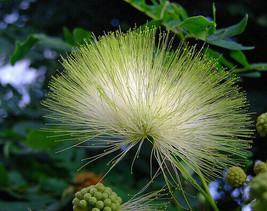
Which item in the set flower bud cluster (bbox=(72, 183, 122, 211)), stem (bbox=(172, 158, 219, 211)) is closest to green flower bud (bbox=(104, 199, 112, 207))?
flower bud cluster (bbox=(72, 183, 122, 211))

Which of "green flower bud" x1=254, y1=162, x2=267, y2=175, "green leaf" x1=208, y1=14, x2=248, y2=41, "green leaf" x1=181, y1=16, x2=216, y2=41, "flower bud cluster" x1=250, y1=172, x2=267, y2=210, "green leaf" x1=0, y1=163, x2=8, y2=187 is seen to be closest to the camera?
"flower bud cluster" x1=250, y1=172, x2=267, y2=210

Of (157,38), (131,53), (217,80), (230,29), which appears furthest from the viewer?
(230,29)

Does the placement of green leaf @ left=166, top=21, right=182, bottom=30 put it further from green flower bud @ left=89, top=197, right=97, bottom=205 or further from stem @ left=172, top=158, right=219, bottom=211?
green flower bud @ left=89, top=197, right=97, bottom=205

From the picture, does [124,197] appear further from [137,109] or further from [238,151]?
[238,151]

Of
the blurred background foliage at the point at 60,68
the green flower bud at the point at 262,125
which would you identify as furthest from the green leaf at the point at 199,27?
the green flower bud at the point at 262,125

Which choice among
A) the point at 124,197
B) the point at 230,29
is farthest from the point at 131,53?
the point at 124,197

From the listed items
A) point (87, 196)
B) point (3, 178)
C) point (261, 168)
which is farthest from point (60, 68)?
point (261, 168)
